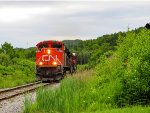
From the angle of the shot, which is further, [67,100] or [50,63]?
[50,63]

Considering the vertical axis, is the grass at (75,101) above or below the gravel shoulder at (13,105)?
above

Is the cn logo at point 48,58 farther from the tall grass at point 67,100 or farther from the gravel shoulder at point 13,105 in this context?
the tall grass at point 67,100

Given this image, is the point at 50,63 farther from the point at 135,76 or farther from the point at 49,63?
the point at 135,76

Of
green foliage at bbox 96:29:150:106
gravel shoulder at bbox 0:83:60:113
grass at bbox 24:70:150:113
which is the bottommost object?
gravel shoulder at bbox 0:83:60:113

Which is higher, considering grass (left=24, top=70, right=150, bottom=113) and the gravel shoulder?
grass (left=24, top=70, right=150, bottom=113)

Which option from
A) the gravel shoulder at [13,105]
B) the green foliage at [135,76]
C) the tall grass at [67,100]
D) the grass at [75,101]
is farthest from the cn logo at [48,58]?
the green foliage at [135,76]

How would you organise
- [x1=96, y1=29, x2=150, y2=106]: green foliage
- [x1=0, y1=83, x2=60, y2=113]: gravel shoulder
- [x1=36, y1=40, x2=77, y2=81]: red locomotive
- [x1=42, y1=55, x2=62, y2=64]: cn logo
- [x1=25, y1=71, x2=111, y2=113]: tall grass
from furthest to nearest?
[x1=42, y1=55, x2=62, y2=64]: cn logo < [x1=36, y1=40, x2=77, y2=81]: red locomotive < [x1=0, y1=83, x2=60, y2=113]: gravel shoulder < [x1=25, y1=71, x2=111, y2=113]: tall grass < [x1=96, y1=29, x2=150, y2=106]: green foliage

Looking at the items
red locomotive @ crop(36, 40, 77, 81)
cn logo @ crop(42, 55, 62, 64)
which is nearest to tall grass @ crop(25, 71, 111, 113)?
red locomotive @ crop(36, 40, 77, 81)

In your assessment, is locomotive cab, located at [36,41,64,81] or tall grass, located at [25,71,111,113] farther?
locomotive cab, located at [36,41,64,81]

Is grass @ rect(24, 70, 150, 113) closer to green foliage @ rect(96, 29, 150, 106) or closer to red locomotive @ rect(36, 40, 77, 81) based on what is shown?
green foliage @ rect(96, 29, 150, 106)

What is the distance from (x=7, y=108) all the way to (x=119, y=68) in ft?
17.0

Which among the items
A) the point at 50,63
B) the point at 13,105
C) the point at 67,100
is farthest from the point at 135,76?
the point at 50,63

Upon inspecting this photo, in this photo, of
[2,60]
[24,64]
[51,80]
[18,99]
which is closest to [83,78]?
[18,99]

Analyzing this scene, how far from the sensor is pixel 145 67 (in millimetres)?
16250
